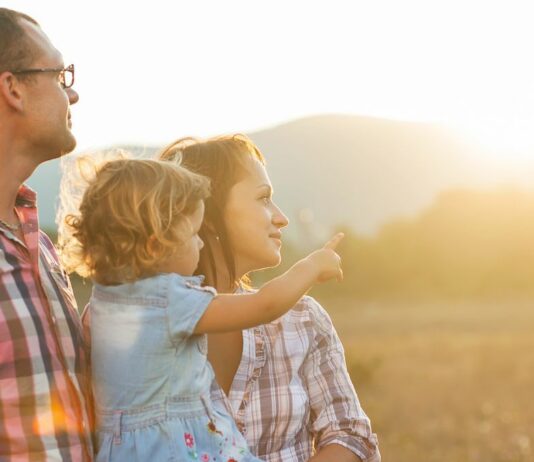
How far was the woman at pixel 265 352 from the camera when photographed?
3.34 metres

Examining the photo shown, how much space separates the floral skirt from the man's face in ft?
3.19

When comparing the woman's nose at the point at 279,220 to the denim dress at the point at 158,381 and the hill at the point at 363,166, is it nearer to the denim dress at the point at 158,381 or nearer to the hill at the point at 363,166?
the denim dress at the point at 158,381

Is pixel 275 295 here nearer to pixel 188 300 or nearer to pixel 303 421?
pixel 188 300

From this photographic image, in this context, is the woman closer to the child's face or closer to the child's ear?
the child's face

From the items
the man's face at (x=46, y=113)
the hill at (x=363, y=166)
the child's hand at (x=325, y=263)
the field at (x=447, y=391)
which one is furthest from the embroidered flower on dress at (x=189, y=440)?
the hill at (x=363, y=166)

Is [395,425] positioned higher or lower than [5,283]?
lower

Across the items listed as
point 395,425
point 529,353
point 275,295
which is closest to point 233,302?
point 275,295

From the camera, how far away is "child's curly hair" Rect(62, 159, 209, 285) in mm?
3010

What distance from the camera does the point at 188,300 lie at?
298cm

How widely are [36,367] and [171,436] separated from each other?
45cm

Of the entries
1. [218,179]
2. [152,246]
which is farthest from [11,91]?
[152,246]

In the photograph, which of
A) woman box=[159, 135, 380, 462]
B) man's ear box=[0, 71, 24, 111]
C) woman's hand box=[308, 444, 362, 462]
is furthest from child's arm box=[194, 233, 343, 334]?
man's ear box=[0, 71, 24, 111]

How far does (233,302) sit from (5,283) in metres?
0.67

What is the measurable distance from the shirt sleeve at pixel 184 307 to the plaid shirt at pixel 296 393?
0.37 m
